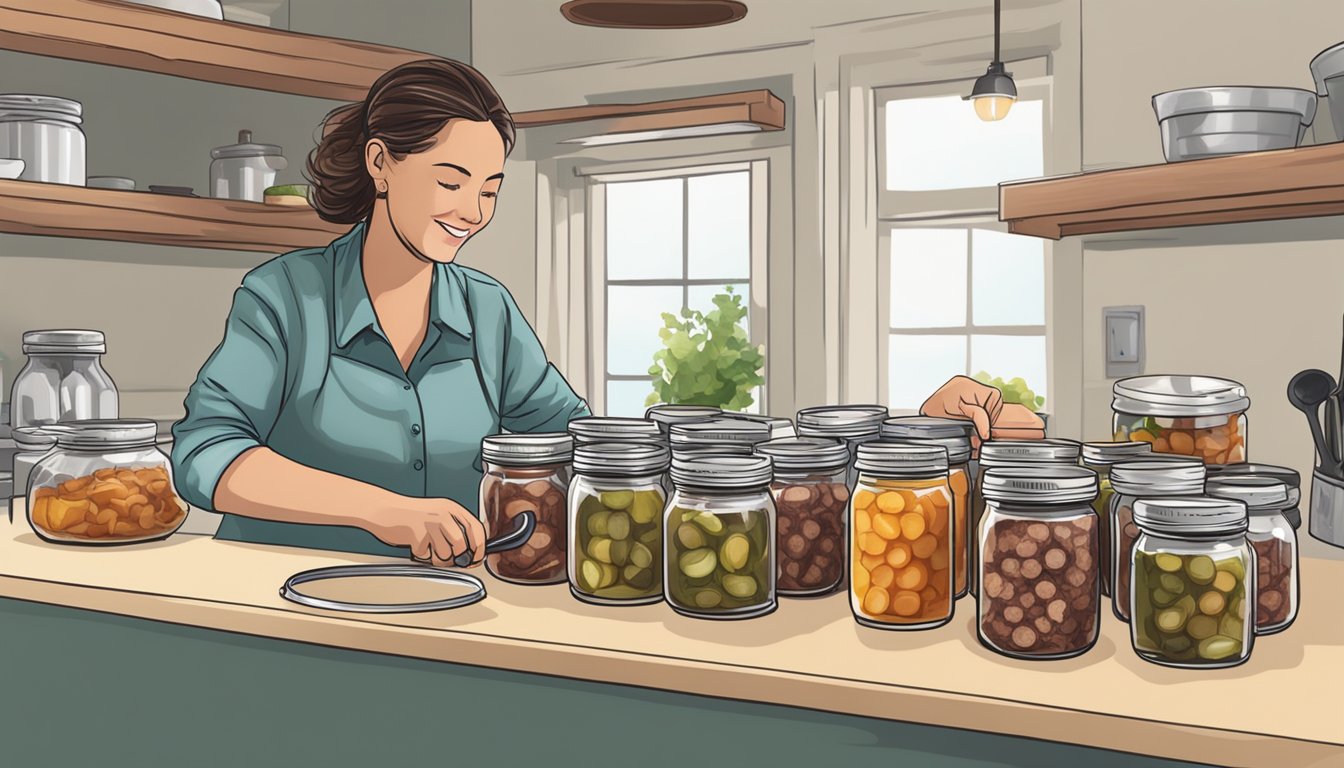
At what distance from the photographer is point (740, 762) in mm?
940

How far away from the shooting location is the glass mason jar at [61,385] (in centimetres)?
223

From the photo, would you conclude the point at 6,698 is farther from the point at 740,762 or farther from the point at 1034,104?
the point at 1034,104

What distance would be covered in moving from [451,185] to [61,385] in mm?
1260

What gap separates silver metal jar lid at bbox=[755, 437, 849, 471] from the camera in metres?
1.15

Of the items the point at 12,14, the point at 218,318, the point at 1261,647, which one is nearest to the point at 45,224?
the point at 12,14

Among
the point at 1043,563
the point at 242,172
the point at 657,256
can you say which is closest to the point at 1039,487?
the point at 1043,563

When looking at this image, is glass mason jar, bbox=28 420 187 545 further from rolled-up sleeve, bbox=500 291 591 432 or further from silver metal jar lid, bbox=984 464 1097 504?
silver metal jar lid, bbox=984 464 1097 504

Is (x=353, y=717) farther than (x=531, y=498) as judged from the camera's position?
No

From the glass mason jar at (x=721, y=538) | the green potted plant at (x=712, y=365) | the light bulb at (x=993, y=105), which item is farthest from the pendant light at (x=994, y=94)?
the glass mason jar at (x=721, y=538)

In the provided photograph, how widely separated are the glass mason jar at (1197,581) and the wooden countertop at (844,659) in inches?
0.9

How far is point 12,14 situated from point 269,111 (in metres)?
1.12

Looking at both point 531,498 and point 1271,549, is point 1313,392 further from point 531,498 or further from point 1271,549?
point 531,498

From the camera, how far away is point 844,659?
0.96 meters

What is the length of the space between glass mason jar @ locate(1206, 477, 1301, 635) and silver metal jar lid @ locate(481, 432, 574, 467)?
675 millimetres
